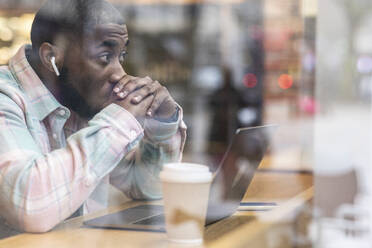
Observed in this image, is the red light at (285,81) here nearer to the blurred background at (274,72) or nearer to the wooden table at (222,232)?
the blurred background at (274,72)

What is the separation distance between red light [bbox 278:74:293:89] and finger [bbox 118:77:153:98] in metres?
0.31

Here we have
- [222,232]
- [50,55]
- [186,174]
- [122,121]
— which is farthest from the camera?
[50,55]

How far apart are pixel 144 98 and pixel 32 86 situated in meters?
0.26

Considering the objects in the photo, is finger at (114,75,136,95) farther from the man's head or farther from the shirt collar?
the shirt collar

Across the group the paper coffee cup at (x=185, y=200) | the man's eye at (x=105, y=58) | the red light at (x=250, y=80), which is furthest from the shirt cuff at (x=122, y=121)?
the red light at (x=250, y=80)

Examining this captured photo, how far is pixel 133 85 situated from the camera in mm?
1340

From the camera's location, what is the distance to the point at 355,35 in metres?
1.19

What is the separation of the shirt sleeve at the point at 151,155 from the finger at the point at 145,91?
0.20ft

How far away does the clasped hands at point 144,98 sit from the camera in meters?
1.29

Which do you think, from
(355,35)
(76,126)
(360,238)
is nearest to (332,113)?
(355,35)

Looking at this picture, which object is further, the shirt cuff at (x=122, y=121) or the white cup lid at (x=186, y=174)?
the shirt cuff at (x=122, y=121)

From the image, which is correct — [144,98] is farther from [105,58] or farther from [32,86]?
[32,86]

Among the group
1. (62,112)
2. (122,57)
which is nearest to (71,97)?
(62,112)

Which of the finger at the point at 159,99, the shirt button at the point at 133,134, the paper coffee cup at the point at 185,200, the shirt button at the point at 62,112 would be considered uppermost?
the finger at the point at 159,99
